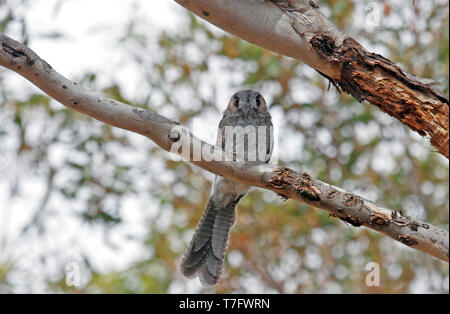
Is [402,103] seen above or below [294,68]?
below

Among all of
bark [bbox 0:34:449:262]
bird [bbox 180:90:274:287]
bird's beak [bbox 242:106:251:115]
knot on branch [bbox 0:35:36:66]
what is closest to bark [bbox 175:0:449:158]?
bark [bbox 0:34:449:262]

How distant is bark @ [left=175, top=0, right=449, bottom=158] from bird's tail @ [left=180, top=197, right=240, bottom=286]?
2829mm

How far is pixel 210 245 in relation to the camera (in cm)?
538

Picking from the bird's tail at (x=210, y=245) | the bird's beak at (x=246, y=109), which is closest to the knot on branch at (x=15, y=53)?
the bird's tail at (x=210, y=245)

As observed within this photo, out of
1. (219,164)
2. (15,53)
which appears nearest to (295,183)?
(219,164)

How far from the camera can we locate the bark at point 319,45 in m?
2.67

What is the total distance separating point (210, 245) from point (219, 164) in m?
2.53

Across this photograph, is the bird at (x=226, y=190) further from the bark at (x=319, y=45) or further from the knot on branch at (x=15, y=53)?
the knot on branch at (x=15, y=53)

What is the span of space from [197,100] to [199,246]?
2294 millimetres

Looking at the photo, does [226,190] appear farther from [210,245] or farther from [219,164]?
[219,164]

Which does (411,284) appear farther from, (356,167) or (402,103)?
(402,103)

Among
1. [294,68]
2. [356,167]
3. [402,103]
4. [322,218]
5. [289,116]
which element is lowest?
[402,103]
